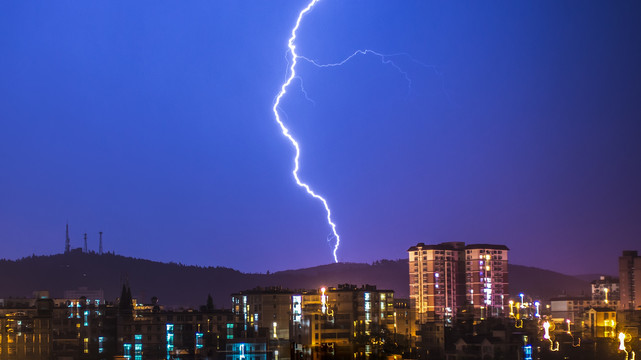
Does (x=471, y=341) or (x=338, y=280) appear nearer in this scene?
(x=471, y=341)

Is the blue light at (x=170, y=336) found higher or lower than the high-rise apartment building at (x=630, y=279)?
lower

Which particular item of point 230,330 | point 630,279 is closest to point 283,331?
point 230,330

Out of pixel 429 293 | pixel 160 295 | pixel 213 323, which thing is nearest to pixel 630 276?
pixel 429 293

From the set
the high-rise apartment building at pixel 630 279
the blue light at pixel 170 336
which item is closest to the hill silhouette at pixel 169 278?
the high-rise apartment building at pixel 630 279

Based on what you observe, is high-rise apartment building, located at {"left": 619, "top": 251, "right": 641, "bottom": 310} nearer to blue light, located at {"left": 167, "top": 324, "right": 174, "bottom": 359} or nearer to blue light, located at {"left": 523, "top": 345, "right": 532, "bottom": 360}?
blue light, located at {"left": 523, "top": 345, "right": 532, "bottom": 360}

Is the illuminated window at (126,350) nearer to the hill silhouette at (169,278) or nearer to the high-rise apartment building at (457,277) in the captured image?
the high-rise apartment building at (457,277)

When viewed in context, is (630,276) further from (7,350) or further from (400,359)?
(7,350)

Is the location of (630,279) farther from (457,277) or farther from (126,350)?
(126,350)
